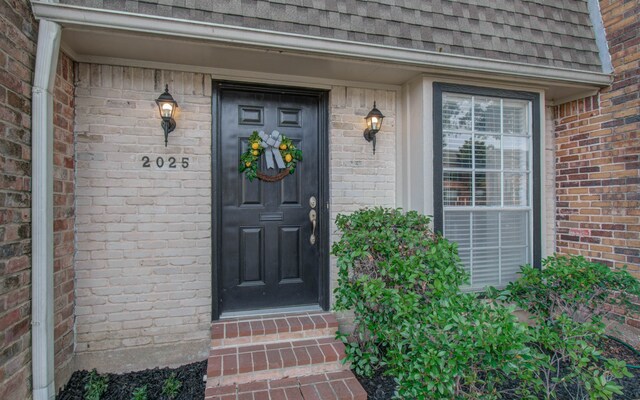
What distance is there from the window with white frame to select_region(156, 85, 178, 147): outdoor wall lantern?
218cm

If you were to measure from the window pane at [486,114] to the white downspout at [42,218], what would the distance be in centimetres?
325

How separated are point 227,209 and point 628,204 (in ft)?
11.7

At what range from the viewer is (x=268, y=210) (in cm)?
293

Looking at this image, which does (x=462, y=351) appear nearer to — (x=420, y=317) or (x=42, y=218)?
(x=420, y=317)

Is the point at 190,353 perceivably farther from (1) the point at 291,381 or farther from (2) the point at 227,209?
(2) the point at 227,209

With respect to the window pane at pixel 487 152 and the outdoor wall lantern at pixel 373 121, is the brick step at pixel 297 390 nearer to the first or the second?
the outdoor wall lantern at pixel 373 121

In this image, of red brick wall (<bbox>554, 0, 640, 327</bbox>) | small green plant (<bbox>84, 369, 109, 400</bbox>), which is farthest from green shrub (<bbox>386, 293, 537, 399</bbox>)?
red brick wall (<bbox>554, 0, 640, 327</bbox>)

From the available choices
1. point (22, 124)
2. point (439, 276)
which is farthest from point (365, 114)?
point (22, 124)

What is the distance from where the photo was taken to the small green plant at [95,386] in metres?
2.21

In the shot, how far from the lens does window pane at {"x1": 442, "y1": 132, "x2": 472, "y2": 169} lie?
2959 millimetres

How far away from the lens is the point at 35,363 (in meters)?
1.93

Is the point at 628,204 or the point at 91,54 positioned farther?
Answer: the point at 628,204

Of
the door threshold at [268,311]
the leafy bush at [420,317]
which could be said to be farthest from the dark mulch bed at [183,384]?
the door threshold at [268,311]

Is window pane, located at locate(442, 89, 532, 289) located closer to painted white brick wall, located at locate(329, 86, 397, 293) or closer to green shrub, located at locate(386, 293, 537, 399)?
painted white brick wall, located at locate(329, 86, 397, 293)
